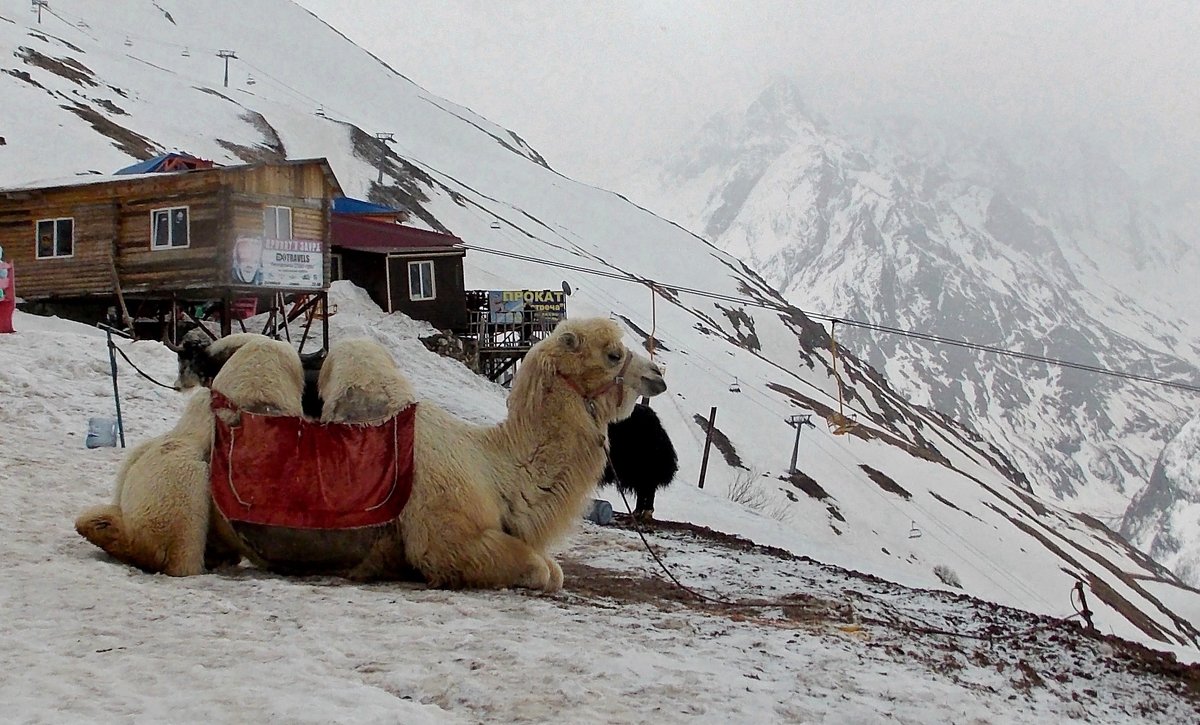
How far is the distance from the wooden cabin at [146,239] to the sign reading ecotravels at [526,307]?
37.6 ft

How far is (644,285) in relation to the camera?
10312 centimetres

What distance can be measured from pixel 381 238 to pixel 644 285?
58.7m

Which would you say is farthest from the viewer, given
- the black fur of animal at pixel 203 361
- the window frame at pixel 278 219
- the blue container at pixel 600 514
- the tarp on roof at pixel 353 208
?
the tarp on roof at pixel 353 208

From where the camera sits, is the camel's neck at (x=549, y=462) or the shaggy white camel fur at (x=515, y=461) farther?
the camel's neck at (x=549, y=462)

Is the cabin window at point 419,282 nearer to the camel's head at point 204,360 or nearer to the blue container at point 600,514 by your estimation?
the blue container at point 600,514

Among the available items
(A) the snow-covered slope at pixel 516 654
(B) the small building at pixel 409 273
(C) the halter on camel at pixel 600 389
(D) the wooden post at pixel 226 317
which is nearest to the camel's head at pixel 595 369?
(C) the halter on camel at pixel 600 389

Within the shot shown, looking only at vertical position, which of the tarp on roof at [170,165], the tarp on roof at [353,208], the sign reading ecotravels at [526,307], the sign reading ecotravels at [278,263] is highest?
the tarp on roof at [353,208]

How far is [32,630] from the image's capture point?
494 cm

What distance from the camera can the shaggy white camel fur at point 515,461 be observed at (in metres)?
6.95

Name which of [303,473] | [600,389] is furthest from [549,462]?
[303,473]

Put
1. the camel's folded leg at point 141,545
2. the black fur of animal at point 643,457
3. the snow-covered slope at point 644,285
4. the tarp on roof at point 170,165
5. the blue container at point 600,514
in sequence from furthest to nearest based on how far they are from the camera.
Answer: the snow-covered slope at point 644,285 < the tarp on roof at point 170,165 < the black fur of animal at point 643,457 < the blue container at point 600,514 < the camel's folded leg at point 141,545

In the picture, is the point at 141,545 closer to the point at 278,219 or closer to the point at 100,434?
the point at 100,434

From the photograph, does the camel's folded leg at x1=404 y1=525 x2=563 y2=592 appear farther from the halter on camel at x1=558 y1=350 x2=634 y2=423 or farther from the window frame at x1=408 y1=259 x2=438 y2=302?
the window frame at x1=408 y1=259 x2=438 y2=302

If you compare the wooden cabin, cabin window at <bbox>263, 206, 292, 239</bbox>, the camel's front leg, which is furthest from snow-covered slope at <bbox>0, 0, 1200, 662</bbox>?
the camel's front leg
